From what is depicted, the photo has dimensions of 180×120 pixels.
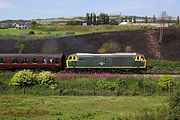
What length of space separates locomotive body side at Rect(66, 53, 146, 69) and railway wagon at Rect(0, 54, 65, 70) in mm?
1506

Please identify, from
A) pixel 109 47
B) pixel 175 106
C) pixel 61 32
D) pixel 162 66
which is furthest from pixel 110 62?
pixel 61 32

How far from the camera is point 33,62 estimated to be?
170ft

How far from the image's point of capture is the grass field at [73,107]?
92.4ft

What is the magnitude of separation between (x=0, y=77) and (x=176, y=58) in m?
32.7

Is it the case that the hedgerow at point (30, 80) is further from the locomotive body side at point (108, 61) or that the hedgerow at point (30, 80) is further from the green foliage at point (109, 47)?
the green foliage at point (109, 47)

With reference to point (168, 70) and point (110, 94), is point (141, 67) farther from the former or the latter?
point (110, 94)

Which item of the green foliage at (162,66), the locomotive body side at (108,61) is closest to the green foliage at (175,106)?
the locomotive body side at (108,61)

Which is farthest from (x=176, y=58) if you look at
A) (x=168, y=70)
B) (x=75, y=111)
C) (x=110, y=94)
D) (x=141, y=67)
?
(x=75, y=111)

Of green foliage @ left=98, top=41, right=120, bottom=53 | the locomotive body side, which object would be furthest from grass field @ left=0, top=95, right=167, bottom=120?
green foliage @ left=98, top=41, right=120, bottom=53

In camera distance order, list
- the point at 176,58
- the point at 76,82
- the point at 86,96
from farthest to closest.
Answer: the point at 176,58, the point at 76,82, the point at 86,96

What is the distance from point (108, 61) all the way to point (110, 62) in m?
0.28

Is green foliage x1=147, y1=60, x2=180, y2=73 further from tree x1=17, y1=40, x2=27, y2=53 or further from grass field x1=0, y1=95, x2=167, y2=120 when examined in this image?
tree x1=17, y1=40, x2=27, y2=53

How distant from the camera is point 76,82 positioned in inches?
1693

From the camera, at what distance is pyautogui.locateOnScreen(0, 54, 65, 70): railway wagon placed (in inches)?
2036
